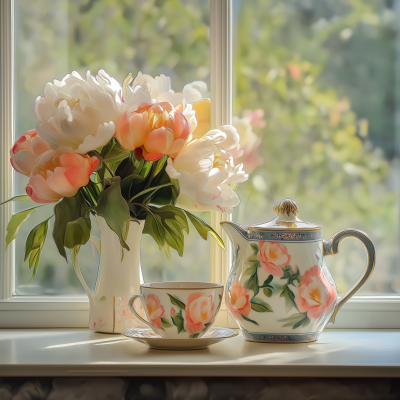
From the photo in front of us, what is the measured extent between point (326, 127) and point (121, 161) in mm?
442

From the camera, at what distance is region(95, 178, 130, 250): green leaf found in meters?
0.95

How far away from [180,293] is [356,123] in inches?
21.7

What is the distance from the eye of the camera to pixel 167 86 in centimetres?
107

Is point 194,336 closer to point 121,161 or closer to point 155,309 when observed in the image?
point 155,309

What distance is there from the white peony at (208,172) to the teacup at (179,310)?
0.17 m

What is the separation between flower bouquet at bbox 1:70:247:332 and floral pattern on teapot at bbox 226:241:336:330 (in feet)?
0.42

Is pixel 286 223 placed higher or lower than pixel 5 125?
lower

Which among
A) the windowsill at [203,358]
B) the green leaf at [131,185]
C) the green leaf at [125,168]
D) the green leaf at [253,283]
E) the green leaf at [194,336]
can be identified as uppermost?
the green leaf at [125,168]

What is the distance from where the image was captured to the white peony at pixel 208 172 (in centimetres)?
97

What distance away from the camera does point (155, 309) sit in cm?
92

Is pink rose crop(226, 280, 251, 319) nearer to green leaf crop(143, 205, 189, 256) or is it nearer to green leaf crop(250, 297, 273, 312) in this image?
green leaf crop(250, 297, 273, 312)

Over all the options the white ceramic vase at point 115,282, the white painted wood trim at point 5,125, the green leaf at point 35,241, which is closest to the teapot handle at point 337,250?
the white ceramic vase at point 115,282

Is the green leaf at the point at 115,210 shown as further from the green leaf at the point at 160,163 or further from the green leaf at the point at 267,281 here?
the green leaf at the point at 267,281

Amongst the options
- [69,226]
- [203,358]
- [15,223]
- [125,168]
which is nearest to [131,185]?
[125,168]
